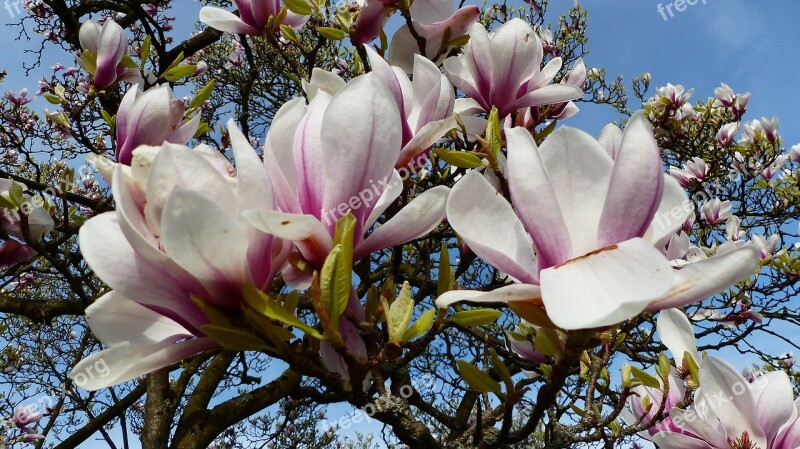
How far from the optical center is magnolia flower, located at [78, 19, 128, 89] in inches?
65.9

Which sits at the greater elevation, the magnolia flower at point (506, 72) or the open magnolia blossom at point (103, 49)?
the open magnolia blossom at point (103, 49)

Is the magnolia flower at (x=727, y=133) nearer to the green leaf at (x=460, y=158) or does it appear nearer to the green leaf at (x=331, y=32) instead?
the green leaf at (x=331, y=32)

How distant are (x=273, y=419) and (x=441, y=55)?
507cm

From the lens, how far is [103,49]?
1687mm

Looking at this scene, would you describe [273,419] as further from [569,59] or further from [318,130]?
[318,130]

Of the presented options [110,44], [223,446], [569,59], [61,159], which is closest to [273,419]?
[223,446]

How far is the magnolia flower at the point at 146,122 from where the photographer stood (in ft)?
3.43

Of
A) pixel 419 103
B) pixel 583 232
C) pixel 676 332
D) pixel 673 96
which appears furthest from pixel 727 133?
pixel 583 232

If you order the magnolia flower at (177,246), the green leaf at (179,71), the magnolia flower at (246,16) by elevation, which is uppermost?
the green leaf at (179,71)

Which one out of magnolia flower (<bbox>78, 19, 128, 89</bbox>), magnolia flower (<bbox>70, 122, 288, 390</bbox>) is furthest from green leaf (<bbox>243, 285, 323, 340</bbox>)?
magnolia flower (<bbox>78, 19, 128, 89</bbox>)

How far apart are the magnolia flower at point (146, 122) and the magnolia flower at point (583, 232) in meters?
0.75

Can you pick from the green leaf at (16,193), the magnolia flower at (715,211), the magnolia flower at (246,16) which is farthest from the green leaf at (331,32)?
the magnolia flower at (715,211)

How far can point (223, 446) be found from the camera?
5.66 metres

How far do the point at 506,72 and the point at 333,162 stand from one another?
2.40ft
